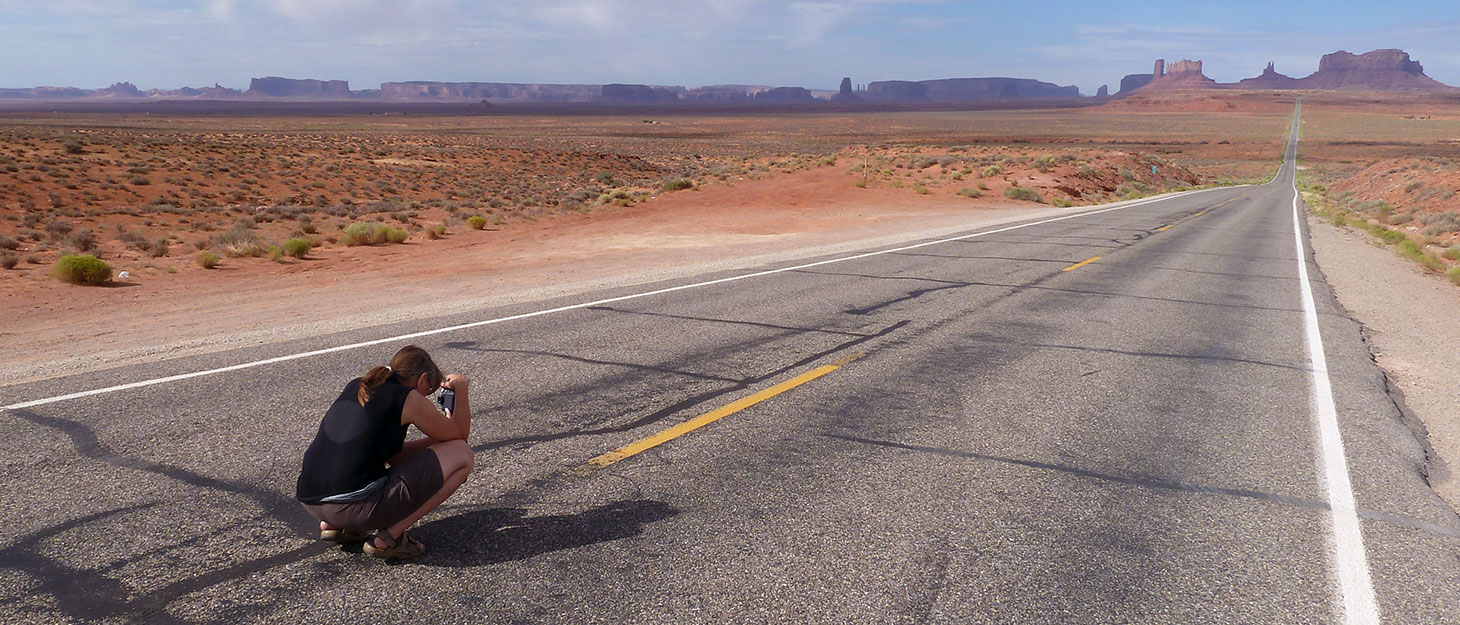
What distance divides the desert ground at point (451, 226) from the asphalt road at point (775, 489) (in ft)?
4.47

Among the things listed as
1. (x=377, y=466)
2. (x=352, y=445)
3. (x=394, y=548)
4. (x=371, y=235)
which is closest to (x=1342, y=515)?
(x=394, y=548)

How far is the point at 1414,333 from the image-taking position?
10.4 metres

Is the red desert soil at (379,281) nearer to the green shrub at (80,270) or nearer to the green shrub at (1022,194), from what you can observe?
the green shrub at (80,270)

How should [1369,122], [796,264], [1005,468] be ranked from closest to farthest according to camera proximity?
[1005,468]
[796,264]
[1369,122]

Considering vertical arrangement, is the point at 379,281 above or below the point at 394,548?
below

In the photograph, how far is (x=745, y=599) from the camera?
380 centimetres

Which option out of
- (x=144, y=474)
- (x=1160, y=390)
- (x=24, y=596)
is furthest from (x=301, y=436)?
(x=1160, y=390)

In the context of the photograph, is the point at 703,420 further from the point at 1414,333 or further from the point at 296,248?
the point at 296,248

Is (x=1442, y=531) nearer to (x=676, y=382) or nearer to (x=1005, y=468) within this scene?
(x=1005, y=468)

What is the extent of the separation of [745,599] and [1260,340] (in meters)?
8.20

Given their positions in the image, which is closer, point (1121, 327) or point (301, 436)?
point (301, 436)

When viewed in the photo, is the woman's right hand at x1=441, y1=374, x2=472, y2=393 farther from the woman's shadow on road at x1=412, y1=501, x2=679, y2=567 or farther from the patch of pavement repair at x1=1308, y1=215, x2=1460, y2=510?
the patch of pavement repair at x1=1308, y1=215, x2=1460, y2=510

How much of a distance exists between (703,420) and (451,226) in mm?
23065

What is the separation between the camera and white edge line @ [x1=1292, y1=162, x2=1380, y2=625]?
394 cm
